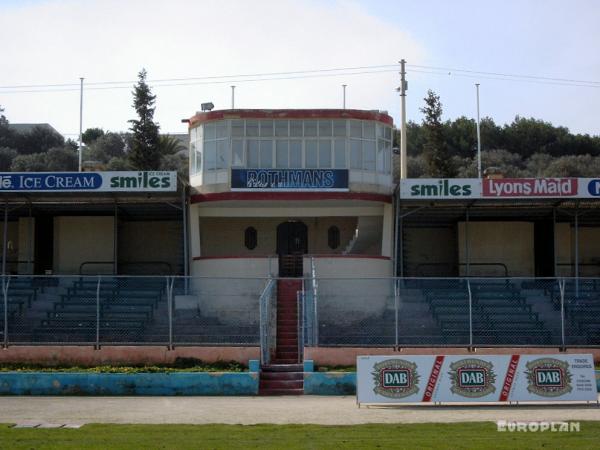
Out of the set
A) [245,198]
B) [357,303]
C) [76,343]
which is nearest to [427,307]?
[357,303]

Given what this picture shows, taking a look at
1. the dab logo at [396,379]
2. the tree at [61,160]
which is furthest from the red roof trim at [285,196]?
the tree at [61,160]

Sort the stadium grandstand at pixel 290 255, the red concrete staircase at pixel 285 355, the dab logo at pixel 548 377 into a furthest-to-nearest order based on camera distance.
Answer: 1. the stadium grandstand at pixel 290 255
2. the red concrete staircase at pixel 285 355
3. the dab logo at pixel 548 377

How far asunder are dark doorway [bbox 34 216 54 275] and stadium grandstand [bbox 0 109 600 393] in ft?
0.19

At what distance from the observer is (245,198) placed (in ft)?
114

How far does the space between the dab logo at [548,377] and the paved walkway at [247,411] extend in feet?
1.54

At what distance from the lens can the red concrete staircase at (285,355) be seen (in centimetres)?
2570

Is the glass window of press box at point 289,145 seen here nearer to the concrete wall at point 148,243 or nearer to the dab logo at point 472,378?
the concrete wall at point 148,243

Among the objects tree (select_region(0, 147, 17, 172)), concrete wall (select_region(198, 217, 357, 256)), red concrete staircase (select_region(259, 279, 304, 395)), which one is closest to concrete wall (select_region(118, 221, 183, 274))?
concrete wall (select_region(198, 217, 357, 256))

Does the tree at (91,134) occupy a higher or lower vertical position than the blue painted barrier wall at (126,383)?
higher

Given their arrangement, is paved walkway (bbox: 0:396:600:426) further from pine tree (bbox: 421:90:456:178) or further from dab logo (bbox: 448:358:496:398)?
pine tree (bbox: 421:90:456:178)

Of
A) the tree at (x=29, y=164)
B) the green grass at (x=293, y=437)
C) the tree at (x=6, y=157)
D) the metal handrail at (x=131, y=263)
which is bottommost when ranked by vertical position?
the green grass at (x=293, y=437)

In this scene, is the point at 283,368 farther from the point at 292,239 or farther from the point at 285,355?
the point at 292,239

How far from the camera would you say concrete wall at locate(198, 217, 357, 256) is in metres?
37.4

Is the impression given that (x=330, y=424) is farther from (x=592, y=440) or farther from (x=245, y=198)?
(x=245, y=198)
